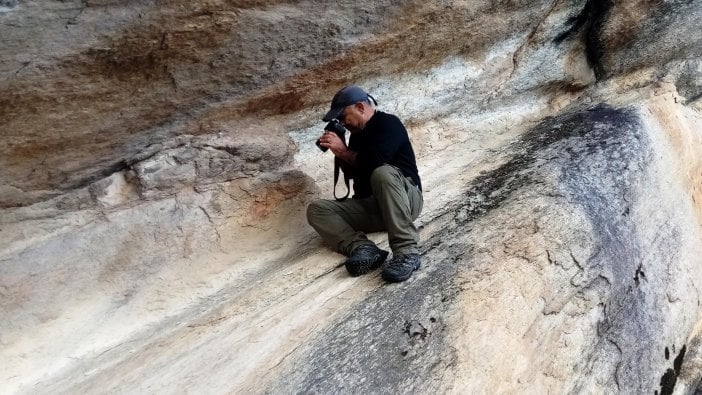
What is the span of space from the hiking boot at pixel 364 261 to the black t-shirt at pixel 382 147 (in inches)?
20.5

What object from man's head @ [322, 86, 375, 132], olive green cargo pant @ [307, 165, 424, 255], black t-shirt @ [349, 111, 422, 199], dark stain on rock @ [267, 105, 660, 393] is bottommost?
dark stain on rock @ [267, 105, 660, 393]

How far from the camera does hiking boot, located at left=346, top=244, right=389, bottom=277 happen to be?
13.9 ft

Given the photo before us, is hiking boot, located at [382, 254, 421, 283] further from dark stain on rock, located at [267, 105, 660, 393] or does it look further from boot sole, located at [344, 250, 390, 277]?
boot sole, located at [344, 250, 390, 277]

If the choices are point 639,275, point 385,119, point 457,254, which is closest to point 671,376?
point 639,275

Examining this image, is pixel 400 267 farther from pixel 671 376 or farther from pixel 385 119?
pixel 671 376

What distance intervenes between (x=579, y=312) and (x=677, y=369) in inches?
52.9

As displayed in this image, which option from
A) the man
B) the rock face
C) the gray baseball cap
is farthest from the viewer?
the gray baseball cap

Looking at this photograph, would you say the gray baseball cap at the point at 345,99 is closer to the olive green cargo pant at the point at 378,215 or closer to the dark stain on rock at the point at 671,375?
the olive green cargo pant at the point at 378,215

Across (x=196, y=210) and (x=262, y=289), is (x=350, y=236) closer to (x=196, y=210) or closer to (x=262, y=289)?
(x=262, y=289)

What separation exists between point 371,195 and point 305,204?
1.00 m

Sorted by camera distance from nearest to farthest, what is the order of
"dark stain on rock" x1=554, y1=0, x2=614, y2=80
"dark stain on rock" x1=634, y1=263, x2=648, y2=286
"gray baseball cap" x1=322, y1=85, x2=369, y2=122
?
1. "gray baseball cap" x1=322, y1=85, x2=369, y2=122
2. "dark stain on rock" x1=634, y1=263, x2=648, y2=286
3. "dark stain on rock" x1=554, y1=0, x2=614, y2=80

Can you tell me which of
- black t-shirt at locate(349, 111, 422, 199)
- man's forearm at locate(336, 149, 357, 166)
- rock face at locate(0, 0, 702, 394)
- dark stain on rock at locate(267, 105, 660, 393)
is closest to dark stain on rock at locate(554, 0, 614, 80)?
rock face at locate(0, 0, 702, 394)

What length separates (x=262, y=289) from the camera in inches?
182

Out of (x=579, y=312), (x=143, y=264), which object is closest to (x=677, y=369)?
(x=579, y=312)
